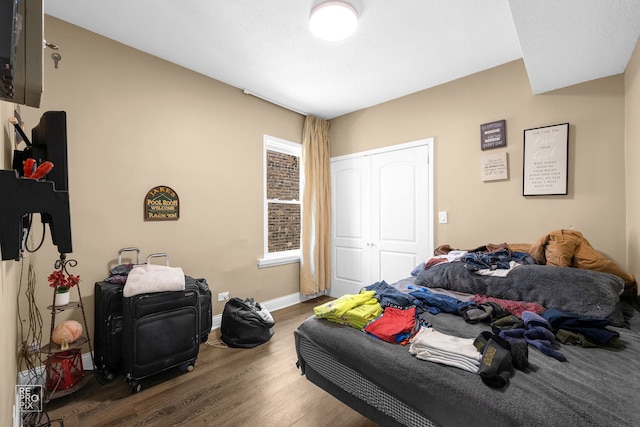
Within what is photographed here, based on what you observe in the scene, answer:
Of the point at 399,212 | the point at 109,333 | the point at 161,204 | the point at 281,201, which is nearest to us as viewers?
the point at 109,333

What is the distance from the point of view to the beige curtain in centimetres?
393

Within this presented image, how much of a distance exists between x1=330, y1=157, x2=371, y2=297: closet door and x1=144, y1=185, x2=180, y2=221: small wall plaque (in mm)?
2181

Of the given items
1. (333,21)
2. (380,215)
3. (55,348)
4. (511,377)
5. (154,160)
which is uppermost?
(333,21)

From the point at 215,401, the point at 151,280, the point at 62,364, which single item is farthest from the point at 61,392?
the point at 215,401

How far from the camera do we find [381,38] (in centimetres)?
233

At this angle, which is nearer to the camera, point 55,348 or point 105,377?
point 55,348

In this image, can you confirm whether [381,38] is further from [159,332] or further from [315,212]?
[159,332]

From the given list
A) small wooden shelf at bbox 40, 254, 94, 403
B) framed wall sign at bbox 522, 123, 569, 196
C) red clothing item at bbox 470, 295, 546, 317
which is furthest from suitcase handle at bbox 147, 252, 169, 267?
framed wall sign at bbox 522, 123, 569, 196

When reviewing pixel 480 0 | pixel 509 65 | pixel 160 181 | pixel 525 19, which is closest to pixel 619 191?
pixel 509 65

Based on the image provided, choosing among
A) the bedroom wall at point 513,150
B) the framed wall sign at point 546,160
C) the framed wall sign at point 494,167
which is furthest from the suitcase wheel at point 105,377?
the framed wall sign at point 546,160

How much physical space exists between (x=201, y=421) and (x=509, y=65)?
12.6 feet

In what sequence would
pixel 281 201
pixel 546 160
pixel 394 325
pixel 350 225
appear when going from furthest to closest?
pixel 350 225 < pixel 281 201 < pixel 546 160 < pixel 394 325

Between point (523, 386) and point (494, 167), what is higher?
point (494, 167)

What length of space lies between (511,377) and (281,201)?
3.08 meters
